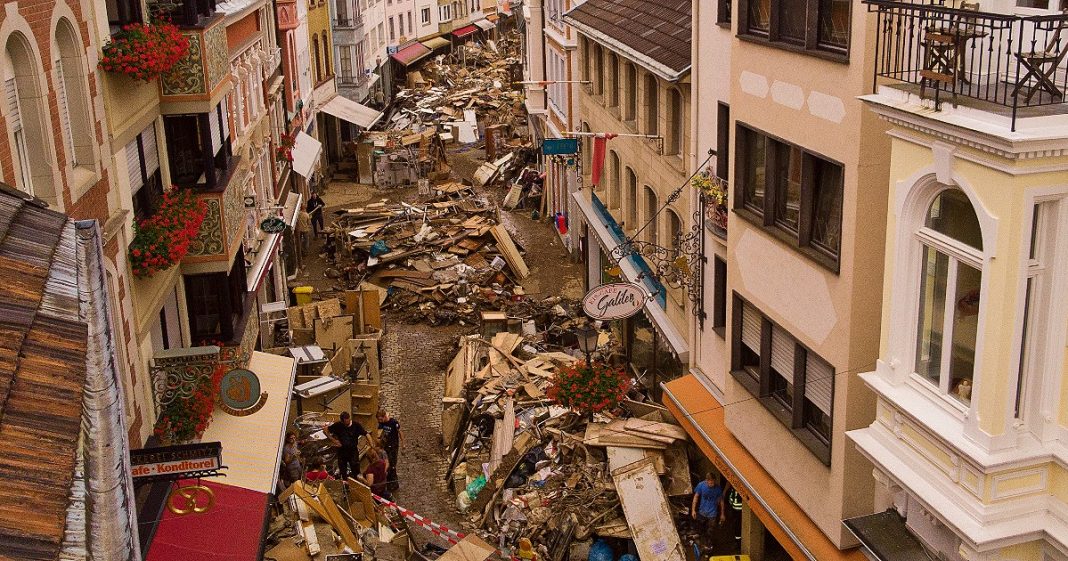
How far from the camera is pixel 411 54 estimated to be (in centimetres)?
7394

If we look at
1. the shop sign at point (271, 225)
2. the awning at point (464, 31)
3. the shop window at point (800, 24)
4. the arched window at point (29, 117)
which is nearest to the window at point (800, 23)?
the shop window at point (800, 24)

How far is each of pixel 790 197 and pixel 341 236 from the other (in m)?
24.1

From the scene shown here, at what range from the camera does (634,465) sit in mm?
16719

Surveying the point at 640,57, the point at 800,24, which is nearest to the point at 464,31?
the point at 640,57

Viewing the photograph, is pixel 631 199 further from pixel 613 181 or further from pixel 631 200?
pixel 613 181

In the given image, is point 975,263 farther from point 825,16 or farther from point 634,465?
point 634,465

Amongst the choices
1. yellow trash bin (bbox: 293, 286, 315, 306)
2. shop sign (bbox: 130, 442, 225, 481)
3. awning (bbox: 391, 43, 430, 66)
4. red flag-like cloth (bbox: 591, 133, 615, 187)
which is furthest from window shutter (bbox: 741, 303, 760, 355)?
awning (bbox: 391, 43, 430, 66)

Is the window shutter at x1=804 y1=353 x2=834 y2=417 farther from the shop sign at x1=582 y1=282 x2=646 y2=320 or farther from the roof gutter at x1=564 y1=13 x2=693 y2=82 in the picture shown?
the roof gutter at x1=564 y1=13 x2=693 y2=82

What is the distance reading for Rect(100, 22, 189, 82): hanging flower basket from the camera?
47.6 feet

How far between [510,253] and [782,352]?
1964 centimetres

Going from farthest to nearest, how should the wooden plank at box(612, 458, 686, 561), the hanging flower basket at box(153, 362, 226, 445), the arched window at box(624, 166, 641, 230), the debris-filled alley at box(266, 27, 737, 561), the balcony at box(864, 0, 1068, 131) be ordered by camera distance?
1. the arched window at box(624, 166, 641, 230)
2. the debris-filled alley at box(266, 27, 737, 561)
3. the wooden plank at box(612, 458, 686, 561)
4. the hanging flower basket at box(153, 362, 226, 445)
5. the balcony at box(864, 0, 1068, 131)

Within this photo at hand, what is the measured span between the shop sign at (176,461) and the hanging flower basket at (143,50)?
5.21 meters

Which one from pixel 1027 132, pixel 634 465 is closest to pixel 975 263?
pixel 1027 132

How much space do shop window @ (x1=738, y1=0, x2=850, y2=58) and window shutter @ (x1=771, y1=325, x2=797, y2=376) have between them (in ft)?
11.8
